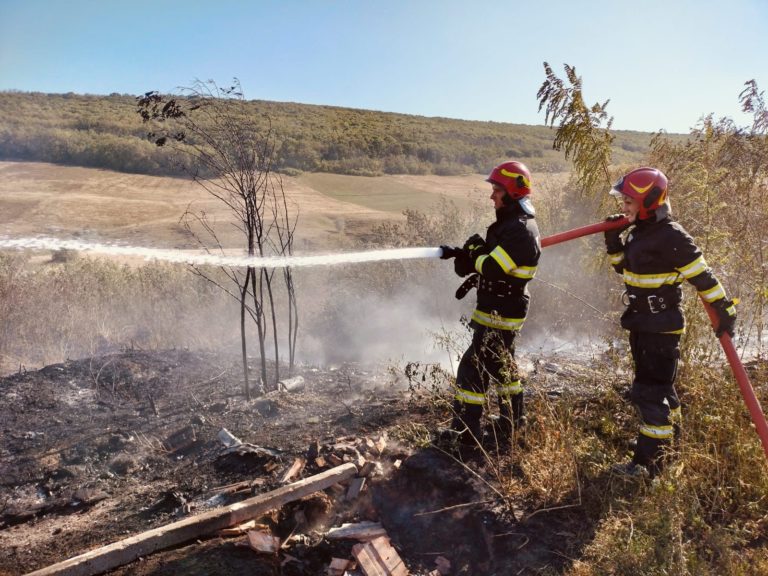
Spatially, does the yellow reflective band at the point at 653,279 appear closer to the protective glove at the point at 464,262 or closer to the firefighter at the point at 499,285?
the firefighter at the point at 499,285

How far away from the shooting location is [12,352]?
7945 mm

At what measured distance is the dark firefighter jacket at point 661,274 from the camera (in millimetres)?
3367

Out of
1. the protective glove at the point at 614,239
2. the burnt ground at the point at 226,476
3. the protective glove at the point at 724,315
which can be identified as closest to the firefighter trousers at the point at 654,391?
the protective glove at the point at 724,315

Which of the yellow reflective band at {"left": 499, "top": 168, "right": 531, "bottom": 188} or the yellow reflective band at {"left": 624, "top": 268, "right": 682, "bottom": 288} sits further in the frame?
the yellow reflective band at {"left": 499, "top": 168, "right": 531, "bottom": 188}

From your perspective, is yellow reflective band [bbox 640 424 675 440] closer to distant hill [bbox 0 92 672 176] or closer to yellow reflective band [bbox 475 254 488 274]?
yellow reflective band [bbox 475 254 488 274]

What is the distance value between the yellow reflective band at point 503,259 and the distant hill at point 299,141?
60.5 ft

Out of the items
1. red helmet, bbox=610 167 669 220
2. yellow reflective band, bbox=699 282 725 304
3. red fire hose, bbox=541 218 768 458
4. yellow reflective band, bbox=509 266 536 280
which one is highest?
red helmet, bbox=610 167 669 220

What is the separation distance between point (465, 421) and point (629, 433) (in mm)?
1344

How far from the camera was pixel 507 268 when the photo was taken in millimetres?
3670

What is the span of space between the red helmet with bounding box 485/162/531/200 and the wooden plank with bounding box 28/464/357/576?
7.32 ft

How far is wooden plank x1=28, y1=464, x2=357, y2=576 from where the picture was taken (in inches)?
117

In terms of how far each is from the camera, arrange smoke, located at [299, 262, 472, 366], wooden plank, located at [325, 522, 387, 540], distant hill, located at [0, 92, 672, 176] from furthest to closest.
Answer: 1. distant hill, located at [0, 92, 672, 176]
2. smoke, located at [299, 262, 472, 366]
3. wooden plank, located at [325, 522, 387, 540]

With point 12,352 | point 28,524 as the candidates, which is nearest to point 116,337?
point 12,352

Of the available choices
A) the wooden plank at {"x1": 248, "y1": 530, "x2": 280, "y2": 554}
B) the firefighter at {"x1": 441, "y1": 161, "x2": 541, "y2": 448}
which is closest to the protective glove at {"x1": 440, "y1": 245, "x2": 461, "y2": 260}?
the firefighter at {"x1": 441, "y1": 161, "x2": 541, "y2": 448}
